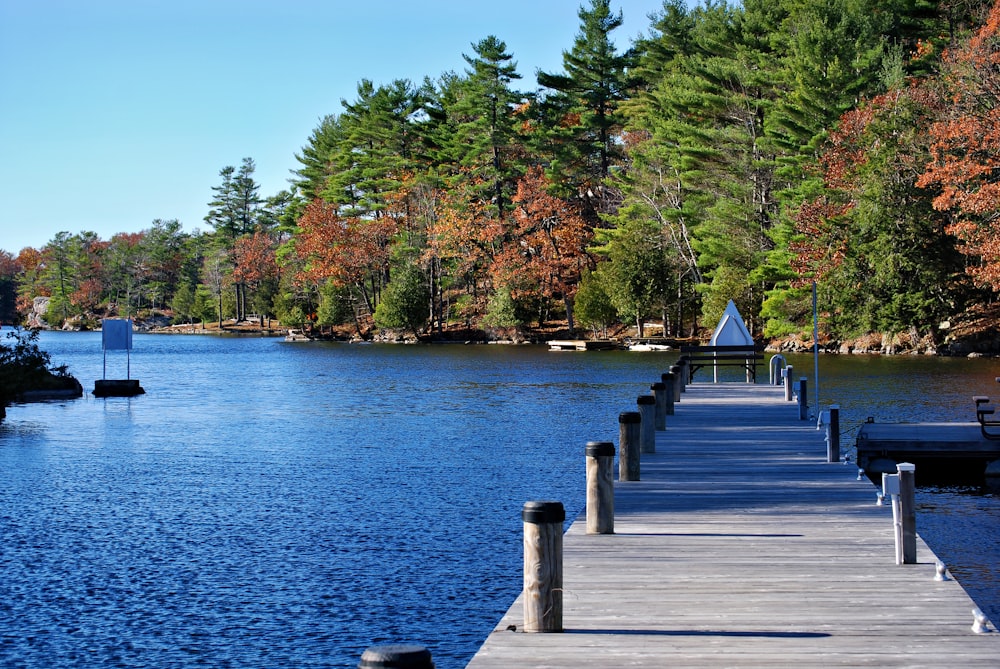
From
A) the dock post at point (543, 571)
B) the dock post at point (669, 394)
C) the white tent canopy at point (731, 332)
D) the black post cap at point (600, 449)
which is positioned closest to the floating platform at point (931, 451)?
the dock post at point (669, 394)

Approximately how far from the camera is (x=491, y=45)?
6956 centimetres

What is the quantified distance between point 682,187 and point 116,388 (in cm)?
3625

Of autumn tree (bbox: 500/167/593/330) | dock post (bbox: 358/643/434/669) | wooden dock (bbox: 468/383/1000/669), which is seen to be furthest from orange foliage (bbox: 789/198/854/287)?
dock post (bbox: 358/643/434/669)

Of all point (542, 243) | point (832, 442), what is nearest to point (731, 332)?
point (832, 442)

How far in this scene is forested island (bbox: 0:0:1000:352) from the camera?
4725cm

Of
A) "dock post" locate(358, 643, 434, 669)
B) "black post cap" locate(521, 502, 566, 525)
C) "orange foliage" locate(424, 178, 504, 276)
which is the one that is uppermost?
"orange foliage" locate(424, 178, 504, 276)

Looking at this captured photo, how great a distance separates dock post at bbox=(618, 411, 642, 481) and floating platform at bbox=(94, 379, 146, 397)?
92.4 feet

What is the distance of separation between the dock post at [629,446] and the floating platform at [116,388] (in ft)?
92.4

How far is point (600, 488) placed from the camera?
9352 mm

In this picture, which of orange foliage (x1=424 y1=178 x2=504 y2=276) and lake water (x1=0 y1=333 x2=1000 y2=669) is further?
orange foliage (x1=424 y1=178 x2=504 y2=276)

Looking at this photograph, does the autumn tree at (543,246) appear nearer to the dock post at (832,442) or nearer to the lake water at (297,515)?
the lake water at (297,515)

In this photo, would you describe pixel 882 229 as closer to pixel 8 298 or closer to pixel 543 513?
pixel 543 513

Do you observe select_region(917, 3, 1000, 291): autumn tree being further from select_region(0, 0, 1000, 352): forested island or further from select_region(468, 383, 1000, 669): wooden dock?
select_region(468, 383, 1000, 669): wooden dock

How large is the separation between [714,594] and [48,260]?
140 metres
